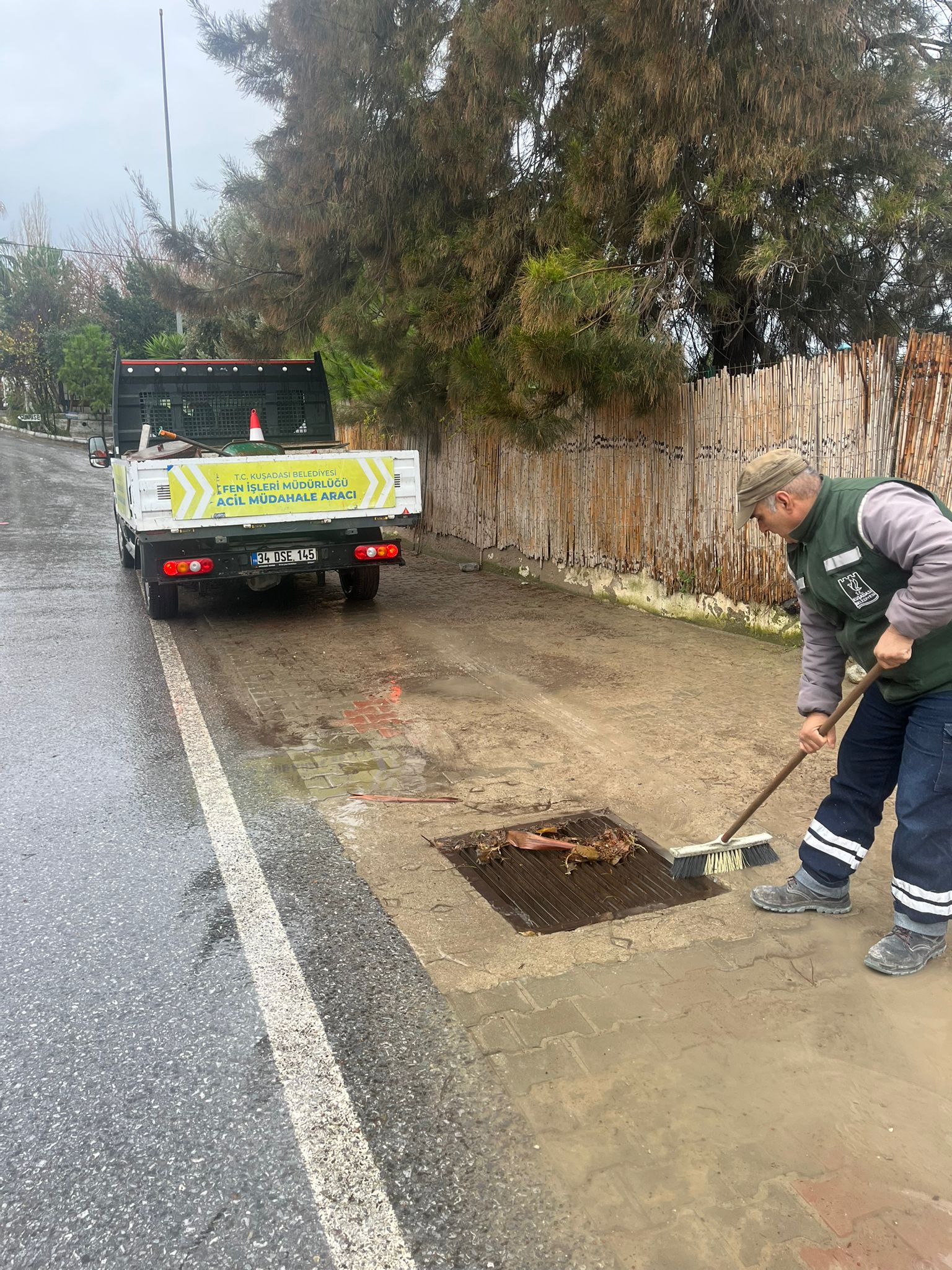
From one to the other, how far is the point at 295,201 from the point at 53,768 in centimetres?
682

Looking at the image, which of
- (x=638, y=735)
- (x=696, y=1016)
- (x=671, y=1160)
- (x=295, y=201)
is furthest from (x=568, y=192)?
(x=671, y=1160)

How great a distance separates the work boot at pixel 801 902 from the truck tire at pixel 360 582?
259 inches

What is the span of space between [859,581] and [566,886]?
1.63 metres

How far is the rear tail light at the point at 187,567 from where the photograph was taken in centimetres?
838

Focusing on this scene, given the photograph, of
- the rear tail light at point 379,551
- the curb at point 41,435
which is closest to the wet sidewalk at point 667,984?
the rear tail light at point 379,551

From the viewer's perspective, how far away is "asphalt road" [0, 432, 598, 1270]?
Answer: 219 cm

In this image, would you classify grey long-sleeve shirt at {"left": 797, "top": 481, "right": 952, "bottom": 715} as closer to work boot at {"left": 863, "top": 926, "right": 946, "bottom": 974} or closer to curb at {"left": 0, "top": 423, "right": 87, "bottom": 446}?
→ work boot at {"left": 863, "top": 926, "right": 946, "bottom": 974}

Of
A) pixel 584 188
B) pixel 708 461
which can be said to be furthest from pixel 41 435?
pixel 708 461

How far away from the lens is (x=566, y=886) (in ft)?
12.7

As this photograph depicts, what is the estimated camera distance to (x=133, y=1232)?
2.19 m

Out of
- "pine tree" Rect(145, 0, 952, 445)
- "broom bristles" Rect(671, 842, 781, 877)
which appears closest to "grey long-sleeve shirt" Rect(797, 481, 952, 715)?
"broom bristles" Rect(671, 842, 781, 877)

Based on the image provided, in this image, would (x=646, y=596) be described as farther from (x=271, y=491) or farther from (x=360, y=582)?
(x=271, y=491)

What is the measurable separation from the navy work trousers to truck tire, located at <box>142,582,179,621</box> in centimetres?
695

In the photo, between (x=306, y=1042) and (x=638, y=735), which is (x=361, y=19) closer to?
(x=638, y=735)
